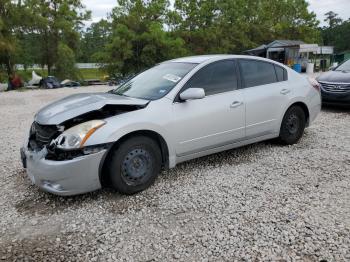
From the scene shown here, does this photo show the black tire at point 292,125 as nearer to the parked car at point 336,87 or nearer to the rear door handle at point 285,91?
the rear door handle at point 285,91

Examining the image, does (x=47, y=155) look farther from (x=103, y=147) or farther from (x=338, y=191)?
(x=338, y=191)

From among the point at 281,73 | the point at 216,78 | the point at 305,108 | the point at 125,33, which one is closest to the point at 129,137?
the point at 216,78

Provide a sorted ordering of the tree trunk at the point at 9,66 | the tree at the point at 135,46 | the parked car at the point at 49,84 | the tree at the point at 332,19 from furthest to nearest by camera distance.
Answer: the tree at the point at 332,19 < the tree trunk at the point at 9,66 < the tree at the point at 135,46 < the parked car at the point at 49,84

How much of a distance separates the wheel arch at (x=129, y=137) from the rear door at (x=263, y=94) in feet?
4.58

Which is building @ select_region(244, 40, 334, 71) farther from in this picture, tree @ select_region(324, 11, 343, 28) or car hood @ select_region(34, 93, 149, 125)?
tree @ select_region(324, 11, 343, 28)

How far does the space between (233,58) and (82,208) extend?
2.90 m

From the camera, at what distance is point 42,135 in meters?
3.72

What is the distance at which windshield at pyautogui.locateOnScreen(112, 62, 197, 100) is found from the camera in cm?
425

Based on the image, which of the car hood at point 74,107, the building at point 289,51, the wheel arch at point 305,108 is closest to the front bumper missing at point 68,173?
the car hood at point 74,107

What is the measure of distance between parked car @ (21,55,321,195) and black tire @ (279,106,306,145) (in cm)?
2

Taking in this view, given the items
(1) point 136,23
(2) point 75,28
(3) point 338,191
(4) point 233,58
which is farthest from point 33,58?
(3) point 338,191

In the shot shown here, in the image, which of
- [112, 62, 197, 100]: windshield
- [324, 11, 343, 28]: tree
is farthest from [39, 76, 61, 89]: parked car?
[324, 11, 343, 28]: tree

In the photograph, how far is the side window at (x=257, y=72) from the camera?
16.0 feet

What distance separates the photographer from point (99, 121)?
359 centimetres
